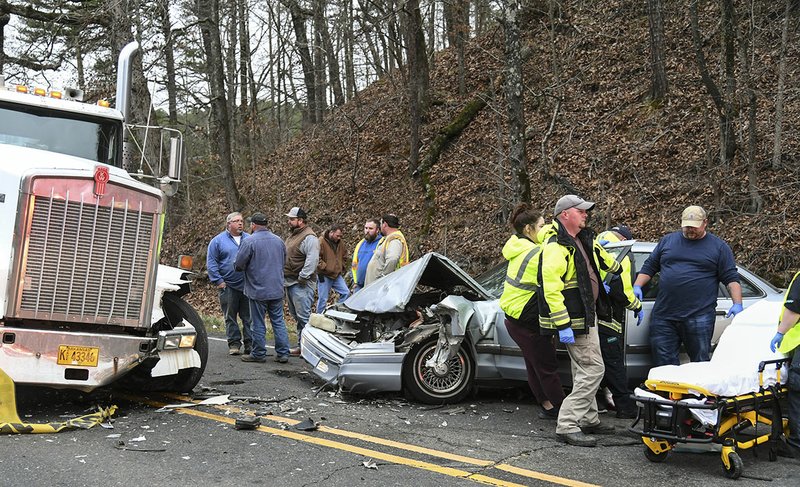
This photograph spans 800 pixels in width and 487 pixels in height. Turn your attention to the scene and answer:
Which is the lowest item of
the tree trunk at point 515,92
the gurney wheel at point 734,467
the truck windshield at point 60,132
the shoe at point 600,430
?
the gurney wheel at point 734,467

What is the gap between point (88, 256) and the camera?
6504 millimetres

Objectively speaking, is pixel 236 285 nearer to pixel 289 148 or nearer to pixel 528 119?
pixel 528 119

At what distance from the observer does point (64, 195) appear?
6348 mm

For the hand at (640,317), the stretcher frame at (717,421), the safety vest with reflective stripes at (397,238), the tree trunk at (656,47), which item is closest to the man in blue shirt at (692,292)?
the hand at (640,317)

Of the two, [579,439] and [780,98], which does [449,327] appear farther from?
[780,98]

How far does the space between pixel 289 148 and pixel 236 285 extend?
732 inches

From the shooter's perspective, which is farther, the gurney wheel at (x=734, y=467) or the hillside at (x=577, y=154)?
the hillside at (x=577, y=154)

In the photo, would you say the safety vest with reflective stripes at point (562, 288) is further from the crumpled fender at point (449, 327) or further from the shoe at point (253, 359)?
the shoe at point (253, 359)

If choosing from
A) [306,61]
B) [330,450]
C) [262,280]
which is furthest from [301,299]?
[306,61]

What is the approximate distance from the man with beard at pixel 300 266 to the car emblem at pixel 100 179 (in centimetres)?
407

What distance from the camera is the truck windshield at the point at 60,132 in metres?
7.43

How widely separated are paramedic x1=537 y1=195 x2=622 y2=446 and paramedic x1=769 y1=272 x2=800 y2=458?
1.32 m

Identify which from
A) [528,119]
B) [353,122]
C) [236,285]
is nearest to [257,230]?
[236,285]

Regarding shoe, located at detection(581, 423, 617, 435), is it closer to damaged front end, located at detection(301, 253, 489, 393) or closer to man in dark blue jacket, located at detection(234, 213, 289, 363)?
damaged front end, located at detection(301, 253, 489, 393)
